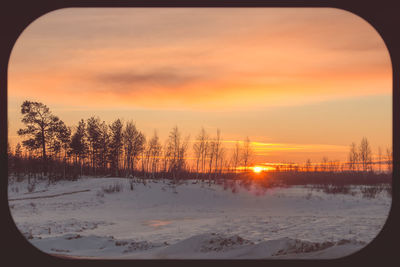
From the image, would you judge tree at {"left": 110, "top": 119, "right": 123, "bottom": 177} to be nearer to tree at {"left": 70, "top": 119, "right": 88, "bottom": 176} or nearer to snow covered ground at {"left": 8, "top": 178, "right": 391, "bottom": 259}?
tree at {"left": 70, "top": 119, "right": 88, "bottom": 176}

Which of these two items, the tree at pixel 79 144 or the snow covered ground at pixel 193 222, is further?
the tree at pixel 79 144

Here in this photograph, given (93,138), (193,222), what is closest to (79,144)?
(93,138)

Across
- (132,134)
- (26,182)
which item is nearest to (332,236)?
(26,182)

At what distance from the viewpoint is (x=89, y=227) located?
11.9m

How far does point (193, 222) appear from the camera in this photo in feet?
44.0

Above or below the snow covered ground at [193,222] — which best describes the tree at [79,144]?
above

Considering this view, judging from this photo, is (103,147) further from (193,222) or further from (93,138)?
(193,222)

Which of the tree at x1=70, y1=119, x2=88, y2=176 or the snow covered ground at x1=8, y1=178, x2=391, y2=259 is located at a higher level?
the tree at x1=70, y1=119, x2=88, y2=176

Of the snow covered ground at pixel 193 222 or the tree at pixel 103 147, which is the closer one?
the snow covered ground at pixel 193 222

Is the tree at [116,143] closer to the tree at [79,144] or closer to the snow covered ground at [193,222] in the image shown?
the tree at [79,144]

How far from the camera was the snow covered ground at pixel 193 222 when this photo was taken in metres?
6.68

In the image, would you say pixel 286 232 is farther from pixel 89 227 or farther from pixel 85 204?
pixel 85 204

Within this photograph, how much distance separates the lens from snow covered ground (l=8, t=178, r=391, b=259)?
668 centimetres

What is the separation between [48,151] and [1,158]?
3099 centimetres
